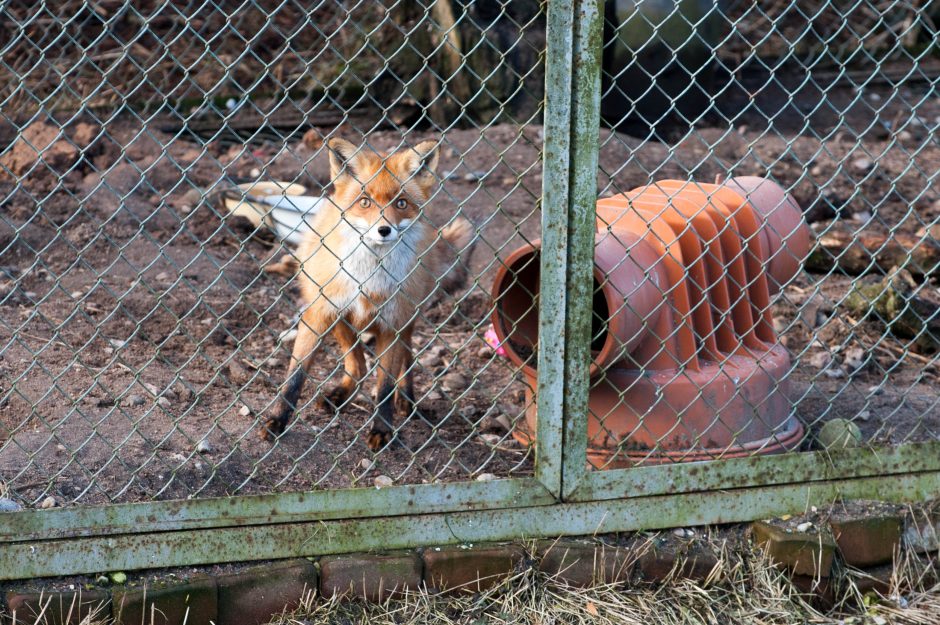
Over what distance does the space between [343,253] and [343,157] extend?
0.40 meters

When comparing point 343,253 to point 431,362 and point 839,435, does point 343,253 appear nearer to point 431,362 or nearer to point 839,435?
point 431,362

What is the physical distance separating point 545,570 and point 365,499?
593 millimetres

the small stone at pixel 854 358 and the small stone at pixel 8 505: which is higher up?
the small stone at pixel 8 505

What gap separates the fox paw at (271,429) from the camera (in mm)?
3541

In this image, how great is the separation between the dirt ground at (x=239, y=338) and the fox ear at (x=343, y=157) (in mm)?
319

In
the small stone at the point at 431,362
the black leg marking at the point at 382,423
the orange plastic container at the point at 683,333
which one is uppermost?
the orange plastic container at the point at 683,333

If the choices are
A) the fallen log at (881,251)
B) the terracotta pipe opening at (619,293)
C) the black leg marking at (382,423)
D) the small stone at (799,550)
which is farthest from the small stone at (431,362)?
the fallen log at (881,251)

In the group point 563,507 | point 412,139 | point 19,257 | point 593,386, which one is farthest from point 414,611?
point 412,139

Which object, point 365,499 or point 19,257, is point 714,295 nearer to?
point 365,499

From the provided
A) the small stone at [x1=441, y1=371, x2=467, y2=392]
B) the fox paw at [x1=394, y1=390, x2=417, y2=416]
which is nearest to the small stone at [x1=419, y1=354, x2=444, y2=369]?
the small stone at [x1=441, y1=371, x2=467, y2=392]

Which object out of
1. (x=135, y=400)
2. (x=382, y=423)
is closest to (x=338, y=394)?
(x=382, y=423)

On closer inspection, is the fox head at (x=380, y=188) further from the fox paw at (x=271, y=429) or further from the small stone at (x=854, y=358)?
the small stone at (x=854, y=358)

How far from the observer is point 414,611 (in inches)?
111

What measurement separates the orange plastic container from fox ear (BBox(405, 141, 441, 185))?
49 cm
